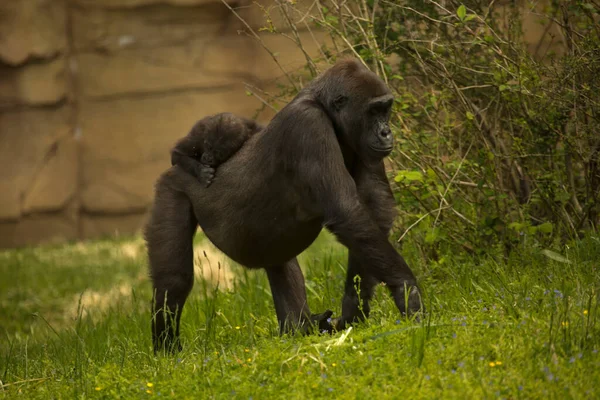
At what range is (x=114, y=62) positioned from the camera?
13492 millimetres

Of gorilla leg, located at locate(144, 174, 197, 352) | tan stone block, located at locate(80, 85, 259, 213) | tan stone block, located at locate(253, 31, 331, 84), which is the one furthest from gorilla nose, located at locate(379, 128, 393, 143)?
tan stone block, located at locate(80, 85, 259, 213)

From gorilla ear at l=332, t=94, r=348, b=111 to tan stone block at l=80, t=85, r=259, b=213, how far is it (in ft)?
31.3

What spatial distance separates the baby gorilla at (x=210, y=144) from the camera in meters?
4.55

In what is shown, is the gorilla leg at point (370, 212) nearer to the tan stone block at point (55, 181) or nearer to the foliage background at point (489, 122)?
the foliage background at point (489, 122)

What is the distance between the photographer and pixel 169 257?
4562 mm

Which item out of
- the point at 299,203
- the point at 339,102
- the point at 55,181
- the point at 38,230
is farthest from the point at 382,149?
the point at 38,230

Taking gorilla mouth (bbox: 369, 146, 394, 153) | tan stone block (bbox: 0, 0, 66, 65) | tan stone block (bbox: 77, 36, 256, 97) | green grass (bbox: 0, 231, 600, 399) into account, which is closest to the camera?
green grass (bbox: 0, 231, 600, 399)

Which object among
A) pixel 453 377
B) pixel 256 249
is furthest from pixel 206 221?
pixel 453 377

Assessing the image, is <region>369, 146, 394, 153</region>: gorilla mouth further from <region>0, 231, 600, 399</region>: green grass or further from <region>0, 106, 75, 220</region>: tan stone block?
<region>0, 106, 75, 220</region>: tan stone block

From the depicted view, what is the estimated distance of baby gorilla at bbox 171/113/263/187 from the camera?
4551 mm

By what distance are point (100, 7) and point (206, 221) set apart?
9866mm

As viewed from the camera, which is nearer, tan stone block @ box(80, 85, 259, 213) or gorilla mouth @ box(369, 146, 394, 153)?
gorilla mouth @ box(369, 146, 394, 153)

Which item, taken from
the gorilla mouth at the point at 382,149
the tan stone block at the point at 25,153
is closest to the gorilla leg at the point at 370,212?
the gorilla mouth at the point at 382,149

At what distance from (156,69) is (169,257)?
9337mm
